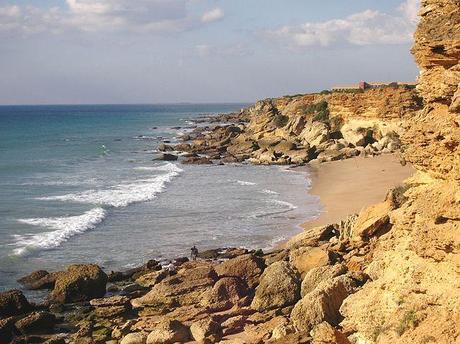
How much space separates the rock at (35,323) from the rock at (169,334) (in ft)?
13.0

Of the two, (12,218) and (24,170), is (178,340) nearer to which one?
(12,218)

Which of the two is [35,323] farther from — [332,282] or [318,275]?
[332,282]

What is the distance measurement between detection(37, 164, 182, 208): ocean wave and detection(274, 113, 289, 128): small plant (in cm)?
2849

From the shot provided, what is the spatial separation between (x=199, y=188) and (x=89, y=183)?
903 cm

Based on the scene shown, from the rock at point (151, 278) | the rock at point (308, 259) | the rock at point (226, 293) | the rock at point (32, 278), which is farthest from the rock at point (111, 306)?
the rock at point (308, 259)

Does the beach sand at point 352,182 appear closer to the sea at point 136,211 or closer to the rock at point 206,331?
the sea at point 136,211

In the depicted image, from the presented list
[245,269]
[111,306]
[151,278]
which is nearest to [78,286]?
[111,306]

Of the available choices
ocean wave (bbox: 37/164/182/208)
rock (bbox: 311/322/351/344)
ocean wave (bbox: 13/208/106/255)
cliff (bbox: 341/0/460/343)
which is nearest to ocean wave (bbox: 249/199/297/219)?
ocean wave (bbox: 37/164/182/208)

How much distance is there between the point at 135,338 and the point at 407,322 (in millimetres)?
7476

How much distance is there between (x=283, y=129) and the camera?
64062mm

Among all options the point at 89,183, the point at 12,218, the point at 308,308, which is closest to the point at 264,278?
the point at 308,308

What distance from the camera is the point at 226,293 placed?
635 inches

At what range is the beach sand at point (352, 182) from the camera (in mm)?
28656

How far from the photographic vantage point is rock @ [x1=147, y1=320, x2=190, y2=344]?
45.2 feet
